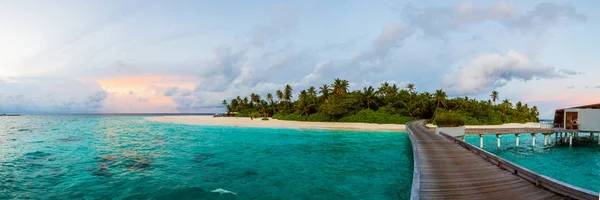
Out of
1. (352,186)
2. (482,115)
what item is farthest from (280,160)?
(482,115)

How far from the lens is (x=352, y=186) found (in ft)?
47.4

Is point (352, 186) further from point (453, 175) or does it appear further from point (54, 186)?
point (54, 186)

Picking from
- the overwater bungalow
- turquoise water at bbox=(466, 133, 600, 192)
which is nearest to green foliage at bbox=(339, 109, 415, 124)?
the overwater bungalow

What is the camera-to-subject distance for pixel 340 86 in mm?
79562

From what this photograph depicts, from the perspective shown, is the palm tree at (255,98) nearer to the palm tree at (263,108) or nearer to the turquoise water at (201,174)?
the palm tree at (263,108)

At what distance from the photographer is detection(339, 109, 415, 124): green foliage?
207ft

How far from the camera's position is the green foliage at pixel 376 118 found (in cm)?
6322

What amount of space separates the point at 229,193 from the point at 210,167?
Answer: 6197 mm

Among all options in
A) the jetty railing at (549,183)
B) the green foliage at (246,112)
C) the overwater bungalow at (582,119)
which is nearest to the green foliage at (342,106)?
the overwater bungalow at (582,119)

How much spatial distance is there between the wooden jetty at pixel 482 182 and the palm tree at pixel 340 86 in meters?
63.7

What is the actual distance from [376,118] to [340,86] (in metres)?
17.8

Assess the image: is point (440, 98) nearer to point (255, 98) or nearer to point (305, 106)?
point (305, 106)

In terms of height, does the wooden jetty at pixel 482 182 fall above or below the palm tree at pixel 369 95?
below

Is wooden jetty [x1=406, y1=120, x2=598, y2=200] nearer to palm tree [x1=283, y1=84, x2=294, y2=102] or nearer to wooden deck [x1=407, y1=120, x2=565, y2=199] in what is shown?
wooden deck [x1=407, y1=120, x2=565, y2=199]
